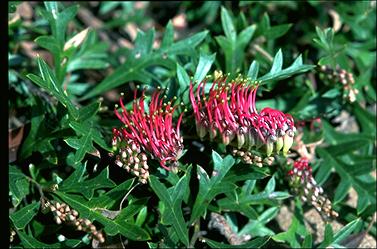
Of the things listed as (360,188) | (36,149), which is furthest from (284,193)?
(36,149)

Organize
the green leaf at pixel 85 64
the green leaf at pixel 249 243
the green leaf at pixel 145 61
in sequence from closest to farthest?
the green leaf at pixel 249 243
the green leaf at pixel 145 61
the green leaf at pixel 85 64

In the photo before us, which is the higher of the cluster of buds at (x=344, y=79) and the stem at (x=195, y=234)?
the cluster of buds at (x=344, y=79)

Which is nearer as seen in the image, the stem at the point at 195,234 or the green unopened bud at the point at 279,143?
the green unopened bud at the point at 279,143

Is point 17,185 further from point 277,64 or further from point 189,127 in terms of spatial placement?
point 277,64

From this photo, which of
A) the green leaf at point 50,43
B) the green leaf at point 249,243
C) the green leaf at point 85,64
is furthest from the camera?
the green leaf at point 85,64

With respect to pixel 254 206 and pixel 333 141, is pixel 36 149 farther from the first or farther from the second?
pixel 333 141

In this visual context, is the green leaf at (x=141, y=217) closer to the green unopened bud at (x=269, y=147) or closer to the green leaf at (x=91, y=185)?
the green leaf at (x=91, y=185)

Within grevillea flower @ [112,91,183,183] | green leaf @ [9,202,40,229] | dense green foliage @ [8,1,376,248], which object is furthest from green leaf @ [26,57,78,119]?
green leaf @ [9,202,40,229]

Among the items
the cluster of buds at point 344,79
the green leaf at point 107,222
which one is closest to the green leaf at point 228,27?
the cluster of buds at point 344,79
